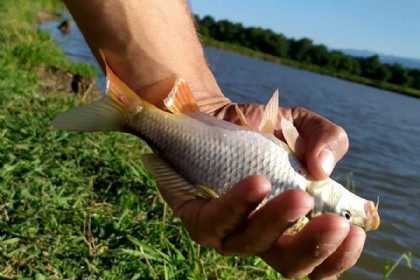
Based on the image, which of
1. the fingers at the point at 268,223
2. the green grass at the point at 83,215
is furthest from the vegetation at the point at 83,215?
the fingers at the point at 268,223

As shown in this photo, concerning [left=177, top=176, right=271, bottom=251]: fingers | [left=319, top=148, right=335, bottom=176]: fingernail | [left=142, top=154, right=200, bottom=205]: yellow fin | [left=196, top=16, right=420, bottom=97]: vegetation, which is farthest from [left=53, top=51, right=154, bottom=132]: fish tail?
[left=196, top=16, right=420, bottom=97]: vegetation

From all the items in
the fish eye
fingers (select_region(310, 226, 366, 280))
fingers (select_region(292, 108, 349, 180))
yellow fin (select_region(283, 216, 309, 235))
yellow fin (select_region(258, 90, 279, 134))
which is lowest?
fingers (select_region(310, 226, 366, 280))

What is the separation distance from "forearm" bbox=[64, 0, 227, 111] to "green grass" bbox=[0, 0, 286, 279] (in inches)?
38.4

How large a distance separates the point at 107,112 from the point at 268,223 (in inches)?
31.2

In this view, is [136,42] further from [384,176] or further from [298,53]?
[298,53]

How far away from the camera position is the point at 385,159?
12.8 metres

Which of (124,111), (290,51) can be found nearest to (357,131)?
(124,111)

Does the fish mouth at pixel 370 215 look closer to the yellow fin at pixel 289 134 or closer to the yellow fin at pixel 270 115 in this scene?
the yellow fin at pixel 289 134

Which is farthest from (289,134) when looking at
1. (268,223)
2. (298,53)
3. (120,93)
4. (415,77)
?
(298,53)

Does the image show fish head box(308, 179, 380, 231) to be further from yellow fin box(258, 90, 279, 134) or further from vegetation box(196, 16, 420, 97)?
vegetation box(196, 16, 420, 97)

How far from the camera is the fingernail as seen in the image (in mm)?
2213

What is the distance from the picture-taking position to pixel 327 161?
87.8 inches

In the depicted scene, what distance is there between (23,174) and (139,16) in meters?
1.47

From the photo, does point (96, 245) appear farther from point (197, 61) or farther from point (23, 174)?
point (197, 61)
